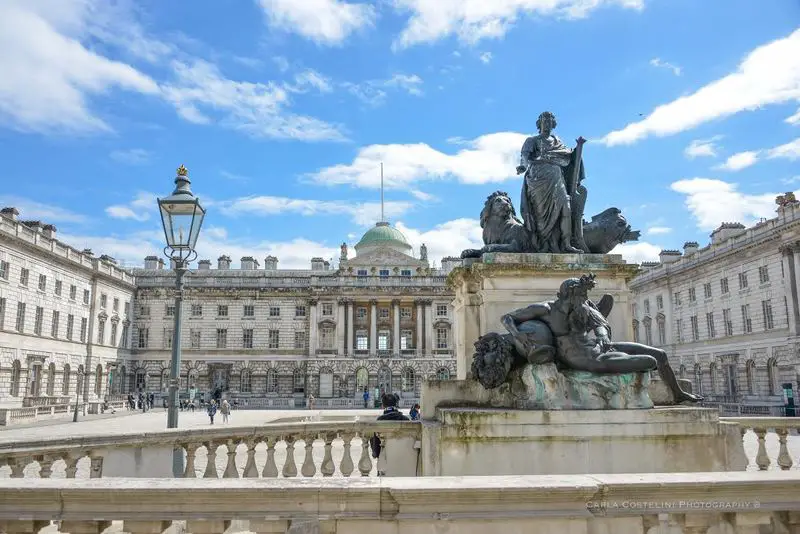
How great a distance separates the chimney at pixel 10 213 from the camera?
4373 cm

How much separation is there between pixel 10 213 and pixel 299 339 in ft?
108

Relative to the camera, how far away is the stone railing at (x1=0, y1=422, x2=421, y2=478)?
620 cm

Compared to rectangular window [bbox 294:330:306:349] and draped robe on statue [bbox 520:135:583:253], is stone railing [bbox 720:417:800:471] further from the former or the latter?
rectangular window [bbox 294:330:306:349]

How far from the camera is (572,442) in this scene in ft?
19.7

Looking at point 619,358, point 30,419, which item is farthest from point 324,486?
point 30,419

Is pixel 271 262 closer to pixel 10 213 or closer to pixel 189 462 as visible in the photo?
pixel 10 213

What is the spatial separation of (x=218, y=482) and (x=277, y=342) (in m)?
68.4

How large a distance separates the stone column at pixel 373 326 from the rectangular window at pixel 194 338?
766 inches

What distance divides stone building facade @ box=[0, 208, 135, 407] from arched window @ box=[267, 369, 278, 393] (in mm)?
15674

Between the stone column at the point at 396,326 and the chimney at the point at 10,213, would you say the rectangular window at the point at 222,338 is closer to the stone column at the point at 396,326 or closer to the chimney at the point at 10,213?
the stone column at the point at 396,326

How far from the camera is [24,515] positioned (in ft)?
10.5

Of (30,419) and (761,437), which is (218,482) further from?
(30,419)

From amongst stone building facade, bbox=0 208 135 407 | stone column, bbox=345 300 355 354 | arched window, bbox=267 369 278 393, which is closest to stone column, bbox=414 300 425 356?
stone column, bbox=345 300 355 354

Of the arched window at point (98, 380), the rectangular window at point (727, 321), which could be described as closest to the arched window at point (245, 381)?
the arched window at point (98, 380)
